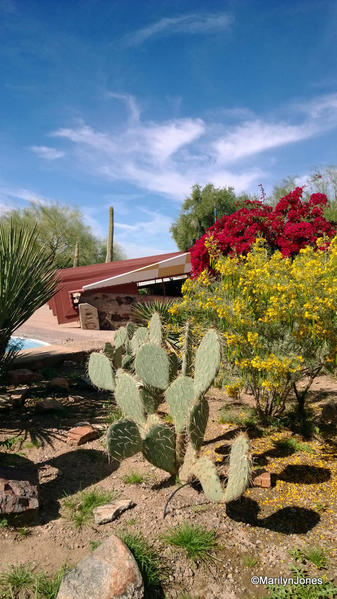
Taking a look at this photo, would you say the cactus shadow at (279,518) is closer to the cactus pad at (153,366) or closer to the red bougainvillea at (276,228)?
the cactus pad at (153,366)

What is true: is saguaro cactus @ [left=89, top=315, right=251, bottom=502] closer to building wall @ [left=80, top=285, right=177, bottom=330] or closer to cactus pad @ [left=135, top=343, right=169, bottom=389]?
cactus pad @ [left=135, top=343, right=169, bottom=389]

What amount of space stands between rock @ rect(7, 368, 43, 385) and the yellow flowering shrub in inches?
129

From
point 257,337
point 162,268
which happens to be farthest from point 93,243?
point 257,337

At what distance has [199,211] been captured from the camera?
98.2 ft

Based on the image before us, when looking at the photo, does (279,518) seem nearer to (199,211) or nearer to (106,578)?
(106,578)

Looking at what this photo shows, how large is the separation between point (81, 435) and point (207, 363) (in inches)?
73.3

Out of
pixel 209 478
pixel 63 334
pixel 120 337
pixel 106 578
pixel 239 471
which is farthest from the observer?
pixel 63 334

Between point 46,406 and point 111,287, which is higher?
point 111,287

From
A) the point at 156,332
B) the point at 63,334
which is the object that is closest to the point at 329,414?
the point at 156,332

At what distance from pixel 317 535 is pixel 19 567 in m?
2.12

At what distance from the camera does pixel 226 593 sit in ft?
8.41

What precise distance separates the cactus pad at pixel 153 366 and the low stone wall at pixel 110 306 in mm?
9654

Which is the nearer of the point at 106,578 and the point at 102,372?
the point at 106,578

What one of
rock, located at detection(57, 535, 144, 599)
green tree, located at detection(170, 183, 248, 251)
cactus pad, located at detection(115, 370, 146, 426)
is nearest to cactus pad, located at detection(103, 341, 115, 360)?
cactus pad, located at detection(115, 370, 146, 426)
